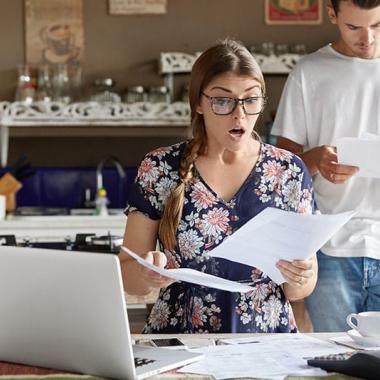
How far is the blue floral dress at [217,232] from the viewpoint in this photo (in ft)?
7.14

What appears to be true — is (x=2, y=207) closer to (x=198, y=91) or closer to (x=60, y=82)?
(x=60, y=82)

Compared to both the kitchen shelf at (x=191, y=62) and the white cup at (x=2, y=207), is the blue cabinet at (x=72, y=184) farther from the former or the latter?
the kitchen shelf at (x=191, y=62)

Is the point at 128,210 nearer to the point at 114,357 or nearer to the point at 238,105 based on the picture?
the point at 238,105

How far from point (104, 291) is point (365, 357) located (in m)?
0.49

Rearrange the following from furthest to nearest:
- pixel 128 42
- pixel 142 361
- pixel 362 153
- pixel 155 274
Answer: pixel 128 42 → pixel 362 153 → pixel 155 274 → pixel 142 361

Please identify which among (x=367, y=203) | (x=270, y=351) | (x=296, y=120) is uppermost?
(x=296, y=120)

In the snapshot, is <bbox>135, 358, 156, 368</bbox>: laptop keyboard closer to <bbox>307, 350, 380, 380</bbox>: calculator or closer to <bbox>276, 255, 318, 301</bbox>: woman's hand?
<bbox>307, 350, 380, 380</bbox>: calculator

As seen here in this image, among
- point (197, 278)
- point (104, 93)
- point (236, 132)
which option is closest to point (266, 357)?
point (197, 278)

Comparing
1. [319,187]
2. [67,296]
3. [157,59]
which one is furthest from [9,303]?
[157,59]

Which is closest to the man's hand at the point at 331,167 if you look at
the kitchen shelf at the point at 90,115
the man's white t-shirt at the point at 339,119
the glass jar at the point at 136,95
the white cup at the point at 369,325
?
the man's white t-shirt at the point at 339,119

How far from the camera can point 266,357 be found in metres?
1.77

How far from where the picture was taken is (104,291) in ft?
5.05

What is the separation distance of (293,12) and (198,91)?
10.1 feet

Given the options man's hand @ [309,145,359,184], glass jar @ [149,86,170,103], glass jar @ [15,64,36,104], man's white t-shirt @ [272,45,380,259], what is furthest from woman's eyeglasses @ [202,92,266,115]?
glass jar @ [15,64,36,104]
